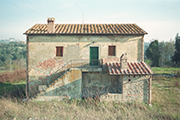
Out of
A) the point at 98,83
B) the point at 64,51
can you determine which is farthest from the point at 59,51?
the point at 98,83

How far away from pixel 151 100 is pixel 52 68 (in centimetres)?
891

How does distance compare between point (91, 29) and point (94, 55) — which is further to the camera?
point (91, 29)

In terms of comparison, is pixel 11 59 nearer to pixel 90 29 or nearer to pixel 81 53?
pixel 81 53

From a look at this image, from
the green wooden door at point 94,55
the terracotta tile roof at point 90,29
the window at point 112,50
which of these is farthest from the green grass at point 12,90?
the window at point 112,50

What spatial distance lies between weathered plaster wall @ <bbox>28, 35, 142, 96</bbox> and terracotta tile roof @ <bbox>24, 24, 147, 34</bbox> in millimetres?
381

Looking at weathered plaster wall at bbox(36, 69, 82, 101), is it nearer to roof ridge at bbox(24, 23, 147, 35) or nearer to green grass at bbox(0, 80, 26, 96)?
green grass at bbox(0, 80, 26, 96)

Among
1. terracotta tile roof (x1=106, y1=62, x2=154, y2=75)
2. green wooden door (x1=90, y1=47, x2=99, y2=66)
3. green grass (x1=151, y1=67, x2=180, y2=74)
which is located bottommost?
green grass (x1=151, y1=67, x2=180, y2=74)

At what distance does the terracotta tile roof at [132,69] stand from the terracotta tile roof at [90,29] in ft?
10.2

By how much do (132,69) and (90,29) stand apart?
5493 mm

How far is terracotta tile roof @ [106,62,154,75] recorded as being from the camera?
977 cm

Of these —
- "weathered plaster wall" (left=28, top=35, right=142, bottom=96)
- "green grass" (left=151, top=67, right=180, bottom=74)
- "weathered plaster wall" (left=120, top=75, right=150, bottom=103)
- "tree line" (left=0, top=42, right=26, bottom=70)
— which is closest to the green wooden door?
"weathered plaster wall" (left=28, top=35, right=142, bottom=96)

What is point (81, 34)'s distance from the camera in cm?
1191

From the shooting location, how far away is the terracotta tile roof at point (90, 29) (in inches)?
465

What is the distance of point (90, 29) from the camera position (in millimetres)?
12523
